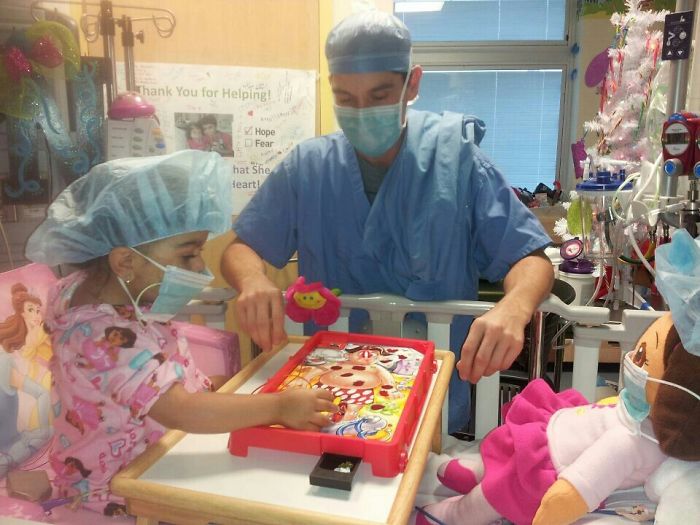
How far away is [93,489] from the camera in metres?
1.16

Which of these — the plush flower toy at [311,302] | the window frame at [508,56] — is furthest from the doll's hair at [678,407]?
the window frame at [508,56]

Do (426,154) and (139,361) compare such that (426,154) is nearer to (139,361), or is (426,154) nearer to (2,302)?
(139,361)

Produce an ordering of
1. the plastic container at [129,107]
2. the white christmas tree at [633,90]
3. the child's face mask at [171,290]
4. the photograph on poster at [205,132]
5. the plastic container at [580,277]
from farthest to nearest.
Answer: the plastic container at [580,277], the white christmas tree at [633,90], the photograph on poster at [205,132], the plastic container at [129,107], the child's face mask at [171,290]

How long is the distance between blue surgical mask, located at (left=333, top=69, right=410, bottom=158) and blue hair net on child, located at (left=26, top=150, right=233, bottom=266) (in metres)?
0.55

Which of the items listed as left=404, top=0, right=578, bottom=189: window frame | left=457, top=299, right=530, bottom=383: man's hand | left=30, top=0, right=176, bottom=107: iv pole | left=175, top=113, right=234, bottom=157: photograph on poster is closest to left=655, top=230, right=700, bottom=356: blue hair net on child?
left=457, top=299, right=530, bottom=383: man's hand

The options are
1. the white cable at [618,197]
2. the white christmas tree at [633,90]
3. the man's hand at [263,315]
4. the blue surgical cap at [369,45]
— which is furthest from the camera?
the white christmas tree at [633,90]

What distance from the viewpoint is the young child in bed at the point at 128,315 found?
102 centimetres

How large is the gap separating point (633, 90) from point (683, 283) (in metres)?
2.16

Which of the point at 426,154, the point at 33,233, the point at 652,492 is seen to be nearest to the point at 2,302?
the point at 33,233

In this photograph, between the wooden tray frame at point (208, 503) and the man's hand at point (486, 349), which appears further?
the man's hand at point (486, 349)

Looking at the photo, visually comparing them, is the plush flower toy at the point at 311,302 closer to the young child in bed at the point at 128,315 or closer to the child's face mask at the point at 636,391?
the young child in bed at the point at 128,315

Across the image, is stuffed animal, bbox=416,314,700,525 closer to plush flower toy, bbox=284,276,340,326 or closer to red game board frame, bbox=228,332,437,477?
red game board frame, bbox=228,332,437,477

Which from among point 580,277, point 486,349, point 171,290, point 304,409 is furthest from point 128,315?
point 580,277

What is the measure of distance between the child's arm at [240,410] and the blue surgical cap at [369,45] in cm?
86
